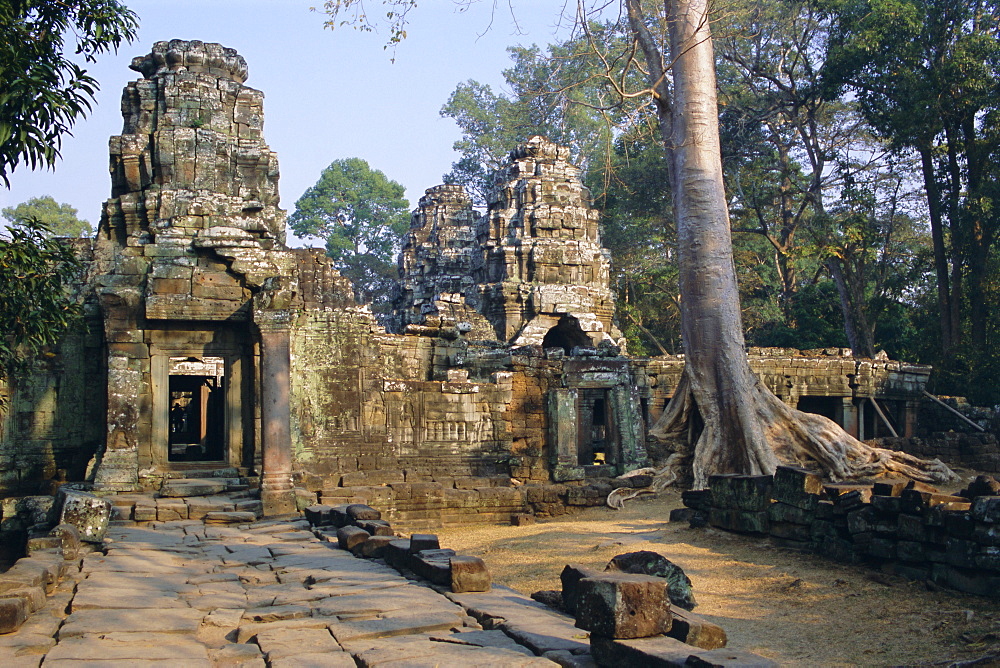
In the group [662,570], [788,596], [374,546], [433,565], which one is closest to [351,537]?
[374,546]

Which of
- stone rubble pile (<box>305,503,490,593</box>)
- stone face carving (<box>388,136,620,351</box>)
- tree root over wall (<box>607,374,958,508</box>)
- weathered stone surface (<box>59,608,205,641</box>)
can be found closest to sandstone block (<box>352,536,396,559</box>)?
stone rubble pile (<box>305,503,490,593</box>)

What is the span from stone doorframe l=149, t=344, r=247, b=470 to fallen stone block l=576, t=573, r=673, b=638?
8.96 metres

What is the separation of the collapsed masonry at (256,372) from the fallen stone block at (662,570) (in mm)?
5016

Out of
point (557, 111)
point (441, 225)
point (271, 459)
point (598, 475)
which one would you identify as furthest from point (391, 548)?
point (557, 111)

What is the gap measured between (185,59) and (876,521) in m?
11.2

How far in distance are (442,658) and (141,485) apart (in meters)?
8.13

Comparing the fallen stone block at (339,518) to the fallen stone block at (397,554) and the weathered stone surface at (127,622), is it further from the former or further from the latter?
the weathered stone surface at (127,622)

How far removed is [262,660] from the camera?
4.39m

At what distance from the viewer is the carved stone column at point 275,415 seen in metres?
10.3

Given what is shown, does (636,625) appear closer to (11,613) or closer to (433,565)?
(433,565)

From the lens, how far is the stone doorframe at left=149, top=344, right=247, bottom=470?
11922 millimetres

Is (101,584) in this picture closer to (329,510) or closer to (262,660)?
(262,660)

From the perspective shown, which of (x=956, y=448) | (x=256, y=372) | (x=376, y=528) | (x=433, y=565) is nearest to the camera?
(x=433, y=565)

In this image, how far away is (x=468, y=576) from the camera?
5895mm
